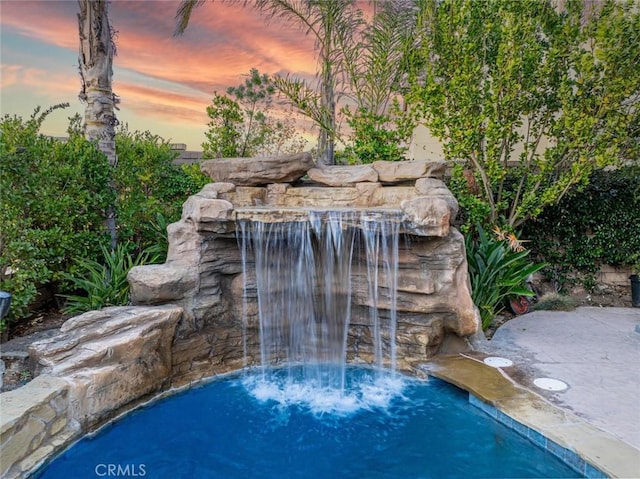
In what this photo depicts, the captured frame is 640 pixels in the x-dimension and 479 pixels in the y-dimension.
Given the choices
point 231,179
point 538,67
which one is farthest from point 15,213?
point 538,67

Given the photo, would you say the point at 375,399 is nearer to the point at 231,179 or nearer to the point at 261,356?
the point at 261,356

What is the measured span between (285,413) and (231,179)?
3002 mm

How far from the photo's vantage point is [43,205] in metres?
5.15

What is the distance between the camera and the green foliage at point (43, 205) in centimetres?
476

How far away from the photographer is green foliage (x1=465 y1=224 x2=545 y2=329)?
572 centimetres

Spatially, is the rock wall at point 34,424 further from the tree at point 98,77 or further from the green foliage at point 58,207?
the tree at point 98,77

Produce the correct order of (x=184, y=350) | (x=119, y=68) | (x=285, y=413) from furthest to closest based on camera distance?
(x=119, y=68), (x=184, y=350), (x=285, y=413)

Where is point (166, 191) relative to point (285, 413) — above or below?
above

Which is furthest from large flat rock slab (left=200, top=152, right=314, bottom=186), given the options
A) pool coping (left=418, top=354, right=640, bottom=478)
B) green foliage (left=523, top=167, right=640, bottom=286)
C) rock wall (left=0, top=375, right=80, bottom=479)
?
green foliage (left=523, top=167, right=640, bottom=286)

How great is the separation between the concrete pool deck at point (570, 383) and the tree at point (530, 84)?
2043 mm

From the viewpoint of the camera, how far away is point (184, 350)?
4520mm

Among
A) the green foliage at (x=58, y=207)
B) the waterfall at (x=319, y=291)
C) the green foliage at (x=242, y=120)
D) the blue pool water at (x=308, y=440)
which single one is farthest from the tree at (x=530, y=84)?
the green foliage at (x=58, y=207)

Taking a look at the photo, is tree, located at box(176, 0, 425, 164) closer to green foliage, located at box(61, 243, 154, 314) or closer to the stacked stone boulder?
the stacked stone boulder

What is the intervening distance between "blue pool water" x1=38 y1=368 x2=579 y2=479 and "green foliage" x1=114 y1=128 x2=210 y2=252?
119 inches
